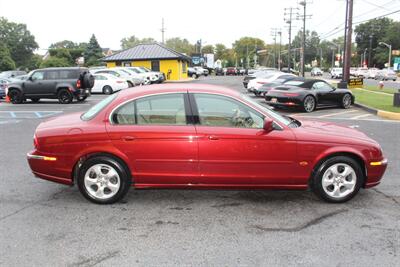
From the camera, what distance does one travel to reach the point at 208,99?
544 centimetres

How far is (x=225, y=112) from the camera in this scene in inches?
214

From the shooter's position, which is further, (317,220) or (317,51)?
(317,51)

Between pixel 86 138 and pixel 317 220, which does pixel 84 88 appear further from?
pixel 317 220

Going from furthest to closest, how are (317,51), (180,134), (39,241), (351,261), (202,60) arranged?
(317,51) < (202,60) < (180,134) < (39,241) < (351,261)

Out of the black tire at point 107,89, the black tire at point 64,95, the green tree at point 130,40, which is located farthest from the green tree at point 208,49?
the black tire at point 64,95

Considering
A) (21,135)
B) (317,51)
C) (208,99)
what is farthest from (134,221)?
(317,51)

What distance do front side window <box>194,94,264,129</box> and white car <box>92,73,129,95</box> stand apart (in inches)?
887

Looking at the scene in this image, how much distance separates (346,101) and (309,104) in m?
2.27

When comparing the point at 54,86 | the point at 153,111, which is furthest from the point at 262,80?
the point at 153,111

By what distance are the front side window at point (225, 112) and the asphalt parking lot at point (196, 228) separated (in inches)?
42.3

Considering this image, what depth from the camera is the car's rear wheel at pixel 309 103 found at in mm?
16328

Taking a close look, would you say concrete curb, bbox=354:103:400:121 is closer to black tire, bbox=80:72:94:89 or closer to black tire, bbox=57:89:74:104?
black tire, bbox=80:72:94:89

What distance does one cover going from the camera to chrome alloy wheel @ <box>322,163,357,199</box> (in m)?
5.45

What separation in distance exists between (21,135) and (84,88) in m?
10.6
